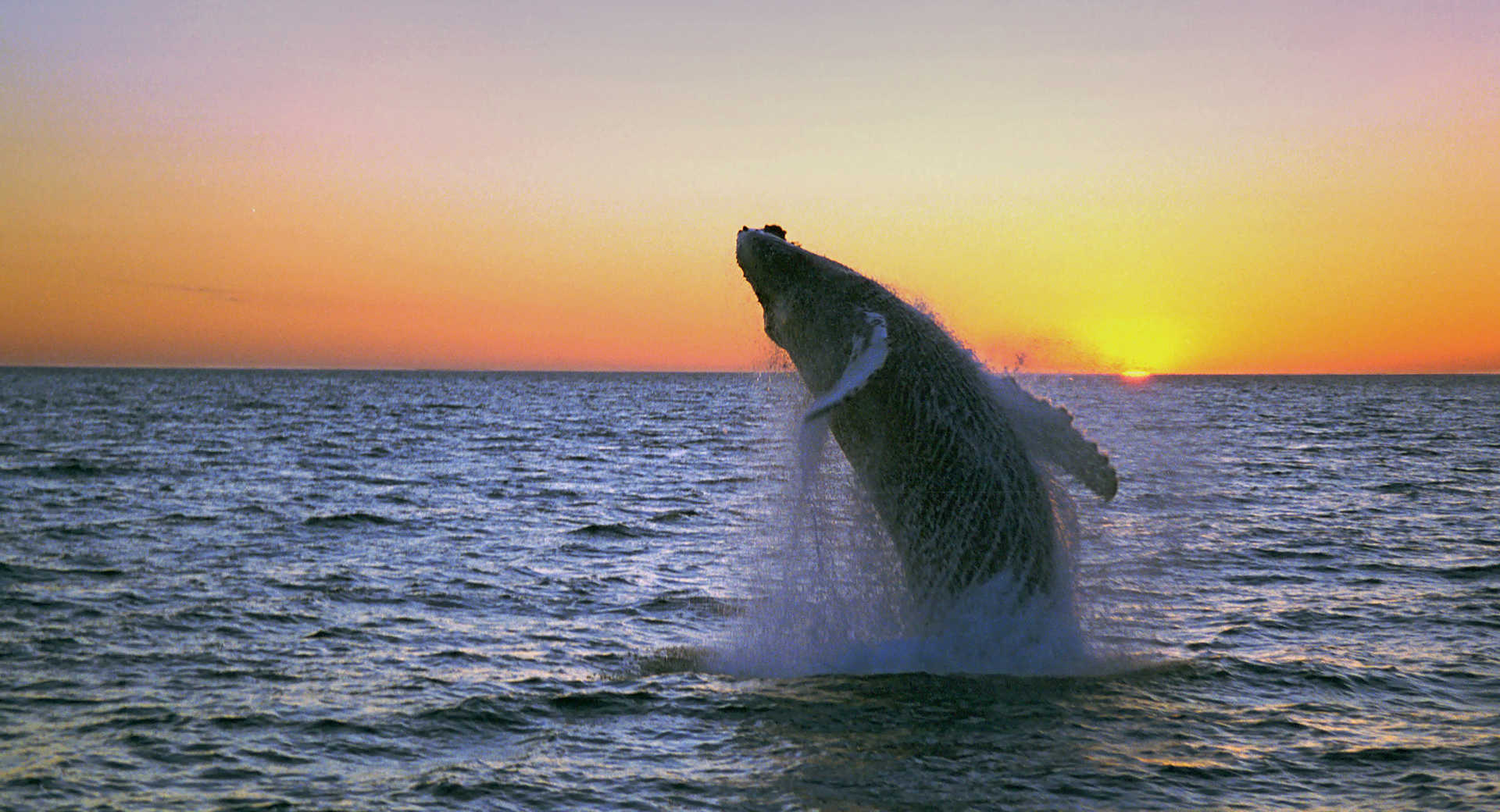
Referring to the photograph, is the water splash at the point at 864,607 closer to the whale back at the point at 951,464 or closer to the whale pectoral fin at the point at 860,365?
the whale back at the point at 951,464

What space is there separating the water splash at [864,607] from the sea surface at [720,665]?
0.17ft

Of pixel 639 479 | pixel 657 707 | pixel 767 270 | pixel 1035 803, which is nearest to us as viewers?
pixel 1035 803

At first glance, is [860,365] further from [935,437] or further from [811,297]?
[811,297]

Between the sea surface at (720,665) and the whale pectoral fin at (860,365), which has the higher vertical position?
the whale pectoral fin at (860,365)

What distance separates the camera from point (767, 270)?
9.77 metres

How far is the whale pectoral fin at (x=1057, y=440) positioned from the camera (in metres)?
9.39

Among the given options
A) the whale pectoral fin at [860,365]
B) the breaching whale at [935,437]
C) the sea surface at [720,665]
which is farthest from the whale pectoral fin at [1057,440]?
the whale pectoral fin at [860,365]

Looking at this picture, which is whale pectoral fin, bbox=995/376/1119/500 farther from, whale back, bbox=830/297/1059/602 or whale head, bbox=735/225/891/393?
whale head, bbox=735/225/891/393

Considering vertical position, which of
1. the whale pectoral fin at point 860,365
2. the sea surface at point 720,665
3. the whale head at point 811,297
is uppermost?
the whale head at point 811,297

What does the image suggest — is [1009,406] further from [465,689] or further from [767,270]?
[465,689]

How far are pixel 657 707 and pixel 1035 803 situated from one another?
304cm

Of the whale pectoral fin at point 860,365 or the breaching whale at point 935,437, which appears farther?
the breaching whale at point 935,437

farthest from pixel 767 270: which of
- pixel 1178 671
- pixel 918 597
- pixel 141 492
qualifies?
pixel 141 492

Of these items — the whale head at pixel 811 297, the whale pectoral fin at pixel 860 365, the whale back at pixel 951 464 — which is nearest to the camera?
the whale pectoral fin at pixel 860 365
